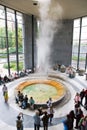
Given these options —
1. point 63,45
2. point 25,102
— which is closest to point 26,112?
point 25,102

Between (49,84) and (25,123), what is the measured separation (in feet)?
16.2

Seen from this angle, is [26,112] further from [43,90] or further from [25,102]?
[43,90]

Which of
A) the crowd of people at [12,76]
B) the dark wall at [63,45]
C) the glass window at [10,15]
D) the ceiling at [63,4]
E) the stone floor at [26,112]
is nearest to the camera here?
the stone floor at [26,112]

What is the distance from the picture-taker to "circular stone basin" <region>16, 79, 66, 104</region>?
8.31 meters

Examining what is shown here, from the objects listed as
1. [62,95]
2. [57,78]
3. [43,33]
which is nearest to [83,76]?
[57,78]

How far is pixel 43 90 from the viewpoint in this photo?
9.58 m

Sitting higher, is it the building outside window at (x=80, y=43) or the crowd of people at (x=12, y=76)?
the building outside window at (x=80, y=43)

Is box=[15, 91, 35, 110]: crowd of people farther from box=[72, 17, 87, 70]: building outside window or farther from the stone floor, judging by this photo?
box=[72, 17, 87, 70]: building outside window

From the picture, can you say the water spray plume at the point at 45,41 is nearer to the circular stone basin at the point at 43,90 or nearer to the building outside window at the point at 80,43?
the building outside window at the point at 80,43

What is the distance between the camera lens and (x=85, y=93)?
7547 mm

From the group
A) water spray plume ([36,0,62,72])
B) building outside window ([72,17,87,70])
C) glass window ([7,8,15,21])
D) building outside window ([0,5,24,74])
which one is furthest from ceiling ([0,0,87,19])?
water spray plume ([36,0,62,72])

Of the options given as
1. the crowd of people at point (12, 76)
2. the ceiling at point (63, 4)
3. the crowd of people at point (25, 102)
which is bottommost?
the crowd of people at point (25, 102)

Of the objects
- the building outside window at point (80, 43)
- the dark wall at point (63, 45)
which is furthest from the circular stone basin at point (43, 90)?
the dark wall at point (63, 45)

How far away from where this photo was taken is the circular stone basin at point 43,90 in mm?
8312
